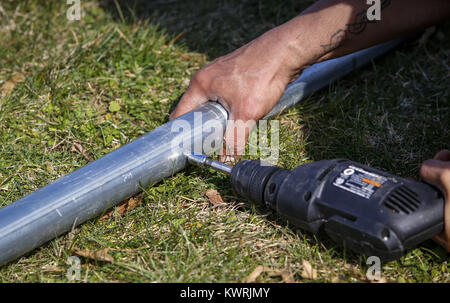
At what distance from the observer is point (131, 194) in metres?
2.34

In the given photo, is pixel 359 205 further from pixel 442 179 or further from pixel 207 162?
pixel 207 162

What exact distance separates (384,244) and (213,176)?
1.01 meters

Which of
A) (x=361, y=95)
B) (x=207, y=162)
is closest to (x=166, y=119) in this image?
(x=207, y=162)

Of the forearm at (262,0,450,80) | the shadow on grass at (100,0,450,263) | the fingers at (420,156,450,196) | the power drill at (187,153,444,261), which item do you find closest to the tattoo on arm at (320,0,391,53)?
the forearm at (262,0,450,80)

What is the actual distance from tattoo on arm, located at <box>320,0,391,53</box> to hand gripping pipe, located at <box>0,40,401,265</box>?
0.34 metres

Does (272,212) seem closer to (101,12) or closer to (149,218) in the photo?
(149,218)

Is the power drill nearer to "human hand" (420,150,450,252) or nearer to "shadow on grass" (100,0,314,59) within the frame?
"human hand" (420,150,450,252)

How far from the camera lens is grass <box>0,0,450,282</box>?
2033mm

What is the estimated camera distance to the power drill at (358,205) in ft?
5.74

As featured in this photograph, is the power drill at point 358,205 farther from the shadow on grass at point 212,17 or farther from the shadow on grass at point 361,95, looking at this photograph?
the shadow on grass at point 212,17

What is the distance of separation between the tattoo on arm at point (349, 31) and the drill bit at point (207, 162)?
2.81 ft
